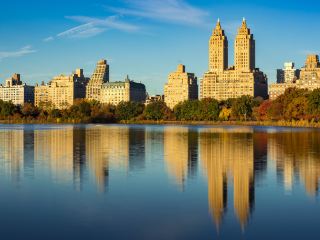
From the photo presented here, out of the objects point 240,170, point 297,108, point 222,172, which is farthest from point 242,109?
point 222,172

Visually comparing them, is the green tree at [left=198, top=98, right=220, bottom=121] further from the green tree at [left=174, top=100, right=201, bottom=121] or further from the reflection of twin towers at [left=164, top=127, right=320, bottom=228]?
the reflection of twin towers at [left=164, top=127, right=320, bottom=228]

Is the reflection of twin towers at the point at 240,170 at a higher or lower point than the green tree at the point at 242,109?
lower

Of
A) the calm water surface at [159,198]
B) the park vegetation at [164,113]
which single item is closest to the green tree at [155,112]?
the park vegetation at [164,113]

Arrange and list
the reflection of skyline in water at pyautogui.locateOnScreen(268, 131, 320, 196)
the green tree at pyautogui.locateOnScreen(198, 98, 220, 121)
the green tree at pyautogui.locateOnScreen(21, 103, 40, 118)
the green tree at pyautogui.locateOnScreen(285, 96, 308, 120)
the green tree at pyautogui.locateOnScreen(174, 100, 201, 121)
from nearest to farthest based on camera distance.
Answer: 1. the reflection of skyline in water at pyautogui.locateOnScreen(268, 131, 320, 196)
2. the green tree at pyautogui.locateOnScreen(285, 96, 308, 120)
3. the green tree at pyautogui.locateOnScreen(198, 98, 220, 121)
4. the green tree at pyautogui.locateOnScreen(174, 100, 201, 121)
5. the green tree at pyautogui.locateOnScreen(21, 103, 40, 118)

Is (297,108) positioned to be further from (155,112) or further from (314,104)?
(155,112)

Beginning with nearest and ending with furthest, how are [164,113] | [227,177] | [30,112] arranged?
1. [227,177]
2. [164,113]
3. [30,112]

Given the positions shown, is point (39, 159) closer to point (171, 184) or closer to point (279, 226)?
point (171, 184)

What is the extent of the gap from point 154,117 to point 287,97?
52478 mm

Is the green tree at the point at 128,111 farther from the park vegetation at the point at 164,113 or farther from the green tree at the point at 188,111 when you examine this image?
the green tree at the point at 188,111

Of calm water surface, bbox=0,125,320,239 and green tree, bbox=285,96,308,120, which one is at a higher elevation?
green tree, bbox=285,96,308,120

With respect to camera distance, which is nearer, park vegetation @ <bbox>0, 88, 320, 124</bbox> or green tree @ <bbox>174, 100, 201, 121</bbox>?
park vegetation @ <bbox>0, 88, 320, 124</bbox>

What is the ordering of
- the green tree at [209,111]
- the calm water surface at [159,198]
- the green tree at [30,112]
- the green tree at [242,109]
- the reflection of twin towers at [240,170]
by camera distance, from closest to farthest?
1. the calm water surface at [159,198]
2. the reflection of twin towers at [240,170]
3. the green tree at [242,109]
4. the green tree at [209,111]
5. the green tree at [30,112]

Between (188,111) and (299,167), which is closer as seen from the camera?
(299,167)

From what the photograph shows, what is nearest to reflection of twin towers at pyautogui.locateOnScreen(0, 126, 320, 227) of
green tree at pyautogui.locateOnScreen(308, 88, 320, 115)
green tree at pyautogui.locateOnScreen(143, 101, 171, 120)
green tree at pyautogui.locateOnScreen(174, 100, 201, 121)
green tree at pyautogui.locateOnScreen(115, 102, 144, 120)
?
green tree at pyautogui.locateOnScreen(308, 88, 320, 115)
